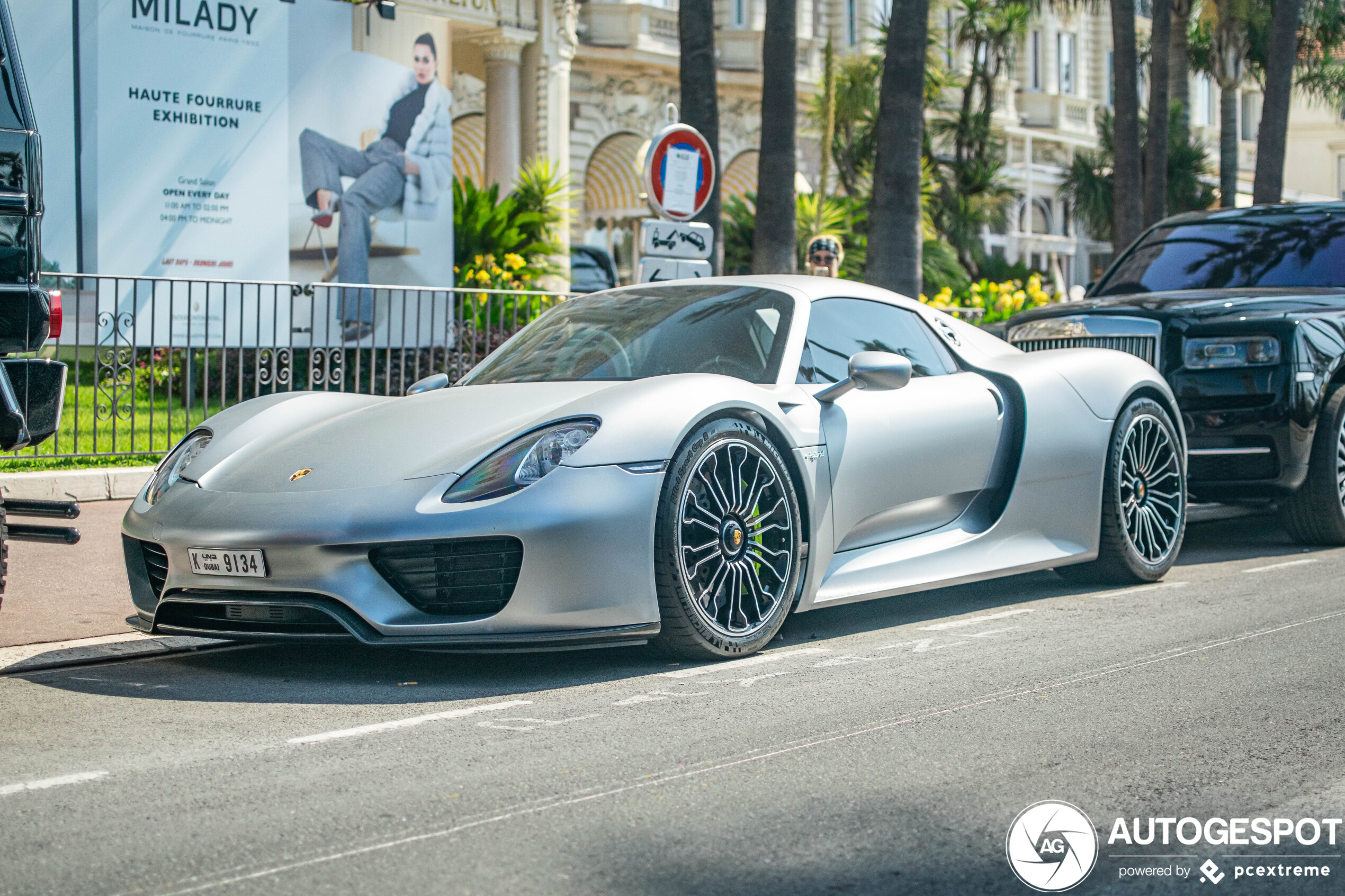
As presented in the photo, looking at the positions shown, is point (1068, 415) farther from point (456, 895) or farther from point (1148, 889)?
point (456, 895)

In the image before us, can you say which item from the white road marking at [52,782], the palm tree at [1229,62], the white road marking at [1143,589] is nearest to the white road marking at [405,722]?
the white road marking at [52,782]

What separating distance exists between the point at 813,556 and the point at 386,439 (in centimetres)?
150

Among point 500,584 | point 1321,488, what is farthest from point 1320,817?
point 1321,488

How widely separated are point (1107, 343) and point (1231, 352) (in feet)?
2.16

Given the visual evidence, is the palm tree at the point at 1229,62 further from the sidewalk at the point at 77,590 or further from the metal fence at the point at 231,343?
the sidewalk at the point at 77,590

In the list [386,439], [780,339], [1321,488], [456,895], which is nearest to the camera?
[456,895]

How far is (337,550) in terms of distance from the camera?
4488 mm

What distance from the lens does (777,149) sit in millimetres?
14258

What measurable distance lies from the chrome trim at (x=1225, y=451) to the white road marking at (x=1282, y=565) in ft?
1.93

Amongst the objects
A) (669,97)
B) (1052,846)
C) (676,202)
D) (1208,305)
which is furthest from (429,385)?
(669,97)

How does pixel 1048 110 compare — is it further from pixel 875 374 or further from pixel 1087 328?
pixel 875 374

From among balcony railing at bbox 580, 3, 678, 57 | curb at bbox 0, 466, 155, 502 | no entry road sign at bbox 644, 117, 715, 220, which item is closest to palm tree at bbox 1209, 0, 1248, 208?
balcony railing at bbox 580, 3, 678, 57

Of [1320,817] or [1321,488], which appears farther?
[1321,488]

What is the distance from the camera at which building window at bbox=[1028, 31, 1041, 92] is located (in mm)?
45688
